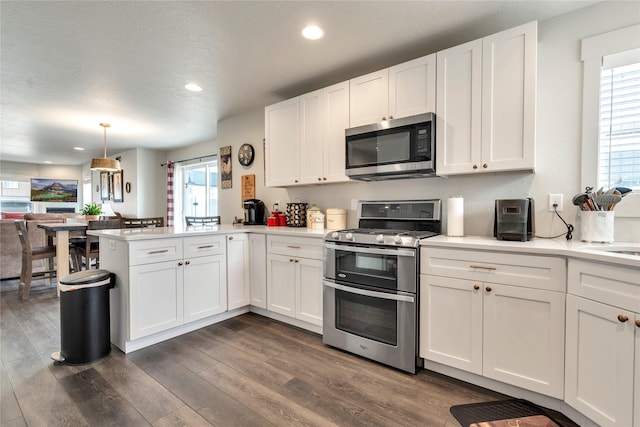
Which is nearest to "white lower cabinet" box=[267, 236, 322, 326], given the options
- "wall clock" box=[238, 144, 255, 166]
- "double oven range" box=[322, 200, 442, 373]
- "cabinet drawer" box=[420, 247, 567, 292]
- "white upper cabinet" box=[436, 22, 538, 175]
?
"double oven range" box=[322, 200, 442, 373]

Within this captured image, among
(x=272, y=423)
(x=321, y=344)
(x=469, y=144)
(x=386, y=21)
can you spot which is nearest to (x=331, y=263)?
(x=321, y=344)

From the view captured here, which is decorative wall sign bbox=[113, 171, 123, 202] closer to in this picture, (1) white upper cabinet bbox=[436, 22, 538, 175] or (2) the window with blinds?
(1) white upper cabinet bbox=[436, 22, 538, 175]

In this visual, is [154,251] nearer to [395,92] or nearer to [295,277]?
[295,277]

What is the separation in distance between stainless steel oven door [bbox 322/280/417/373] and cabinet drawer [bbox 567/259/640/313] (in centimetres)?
84

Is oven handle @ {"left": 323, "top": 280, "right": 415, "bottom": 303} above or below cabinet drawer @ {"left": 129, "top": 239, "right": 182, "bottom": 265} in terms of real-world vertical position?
below

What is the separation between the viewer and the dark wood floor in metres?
1.59

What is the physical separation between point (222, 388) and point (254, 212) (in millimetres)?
2231

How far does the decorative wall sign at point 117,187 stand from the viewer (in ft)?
23.9

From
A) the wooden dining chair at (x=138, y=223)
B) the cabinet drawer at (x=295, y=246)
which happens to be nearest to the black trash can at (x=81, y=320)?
the cabinet drawer at (x=295, y=246)

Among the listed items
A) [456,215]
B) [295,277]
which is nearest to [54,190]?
[295,277]

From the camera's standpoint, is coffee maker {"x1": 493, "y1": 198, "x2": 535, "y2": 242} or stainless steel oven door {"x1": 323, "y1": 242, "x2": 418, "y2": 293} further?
stainless steel oven door {"x1": 323, "y1": 242, "x2": 418, "y2": 293}

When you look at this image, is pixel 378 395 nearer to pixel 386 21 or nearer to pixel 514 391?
pixel 514 391

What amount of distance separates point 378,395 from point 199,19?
2706mm

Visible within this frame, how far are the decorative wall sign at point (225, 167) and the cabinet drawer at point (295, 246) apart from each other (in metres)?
1.87
